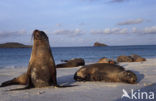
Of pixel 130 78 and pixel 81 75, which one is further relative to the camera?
pixel 81 75

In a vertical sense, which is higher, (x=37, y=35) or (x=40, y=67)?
(x=37, y=35)

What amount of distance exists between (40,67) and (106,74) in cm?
230

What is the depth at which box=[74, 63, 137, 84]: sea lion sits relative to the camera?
687 cm

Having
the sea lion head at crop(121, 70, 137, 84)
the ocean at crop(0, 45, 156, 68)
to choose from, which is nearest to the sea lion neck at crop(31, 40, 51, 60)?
the sea lion head at crop(121, 70, 137, 84)

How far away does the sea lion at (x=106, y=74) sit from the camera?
6871mm

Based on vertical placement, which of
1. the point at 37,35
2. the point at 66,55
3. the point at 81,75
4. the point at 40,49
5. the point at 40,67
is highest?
the point at 37,35

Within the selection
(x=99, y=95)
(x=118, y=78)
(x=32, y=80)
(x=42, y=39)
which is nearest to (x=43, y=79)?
(x=32, y=80)

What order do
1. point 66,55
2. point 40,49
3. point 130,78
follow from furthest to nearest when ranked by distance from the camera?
point 66,55 → point 130,78 → point 40,49

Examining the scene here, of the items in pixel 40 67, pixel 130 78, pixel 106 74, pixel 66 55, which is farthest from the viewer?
pixel 66 55

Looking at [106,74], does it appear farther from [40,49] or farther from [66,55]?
[66,55]

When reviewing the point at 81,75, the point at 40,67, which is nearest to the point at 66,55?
the point at 81,75

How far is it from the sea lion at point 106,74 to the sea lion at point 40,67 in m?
1.60

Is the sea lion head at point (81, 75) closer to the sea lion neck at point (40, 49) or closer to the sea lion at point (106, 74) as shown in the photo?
the sea lion at point (106, 74)

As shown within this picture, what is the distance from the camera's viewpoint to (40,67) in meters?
6.24
